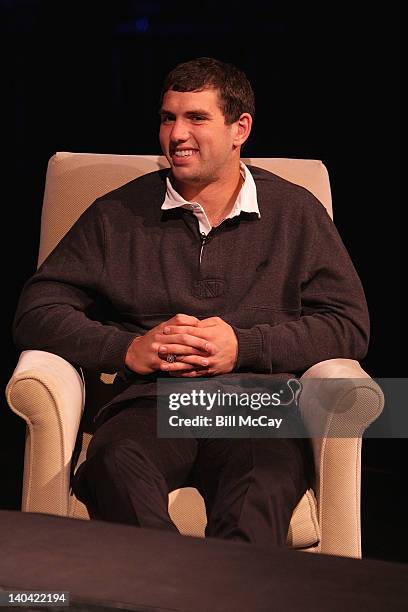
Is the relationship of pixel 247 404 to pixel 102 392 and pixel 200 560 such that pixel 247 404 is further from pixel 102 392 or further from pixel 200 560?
pixel 200 560

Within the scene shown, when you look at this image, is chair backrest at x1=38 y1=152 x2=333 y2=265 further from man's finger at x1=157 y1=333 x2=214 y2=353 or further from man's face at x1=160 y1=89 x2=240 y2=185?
man's finger at x1=157 y1=333 x2=214 y2=353

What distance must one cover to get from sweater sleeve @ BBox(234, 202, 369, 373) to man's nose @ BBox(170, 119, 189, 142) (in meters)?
0.36

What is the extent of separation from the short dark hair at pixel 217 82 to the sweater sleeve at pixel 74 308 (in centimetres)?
37

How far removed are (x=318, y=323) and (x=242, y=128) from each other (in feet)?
1.77

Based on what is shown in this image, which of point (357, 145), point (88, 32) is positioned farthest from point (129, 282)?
point (88, 32)

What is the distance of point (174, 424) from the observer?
7.98ft

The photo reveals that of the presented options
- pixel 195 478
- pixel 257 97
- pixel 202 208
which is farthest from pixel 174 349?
pixel 257 97

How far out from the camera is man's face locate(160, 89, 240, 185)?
8.66ft

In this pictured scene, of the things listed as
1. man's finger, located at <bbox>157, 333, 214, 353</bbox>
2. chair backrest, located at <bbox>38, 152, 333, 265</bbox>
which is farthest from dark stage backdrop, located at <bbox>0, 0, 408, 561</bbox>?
man's finger, located at <bbox>157, 333, 214, 353</bbox>

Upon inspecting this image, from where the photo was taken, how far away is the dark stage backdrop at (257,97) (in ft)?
14.7

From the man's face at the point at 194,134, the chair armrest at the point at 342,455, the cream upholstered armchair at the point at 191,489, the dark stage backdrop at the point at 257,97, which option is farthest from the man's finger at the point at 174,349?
the dark stage backdrop at the point at 257,97

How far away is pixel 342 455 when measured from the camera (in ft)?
7.63

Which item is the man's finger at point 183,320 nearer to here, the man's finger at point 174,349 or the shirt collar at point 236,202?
the man's finger at point 174,349

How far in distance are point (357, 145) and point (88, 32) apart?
137cm
